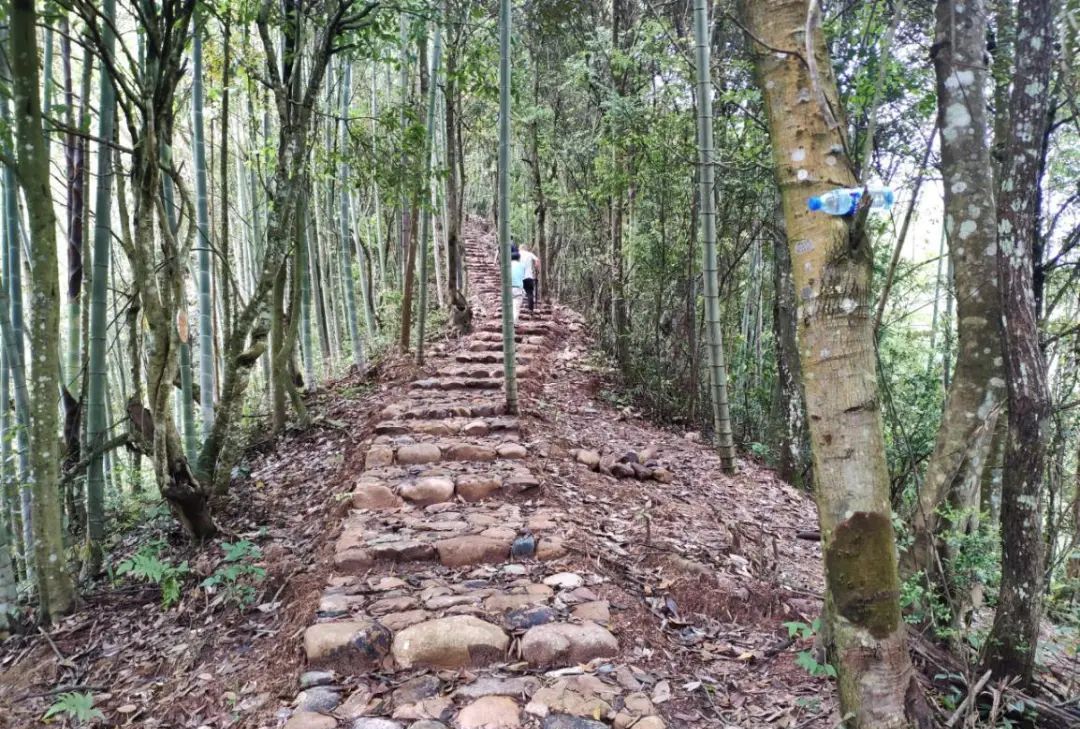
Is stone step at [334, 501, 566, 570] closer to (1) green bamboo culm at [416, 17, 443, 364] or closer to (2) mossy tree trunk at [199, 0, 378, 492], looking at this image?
(2) mossy tree trunk at [199, 0, 378, 492]

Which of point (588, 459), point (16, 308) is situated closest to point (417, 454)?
point (588, 459)

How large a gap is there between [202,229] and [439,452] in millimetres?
2331

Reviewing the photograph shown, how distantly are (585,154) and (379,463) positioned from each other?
6761mm

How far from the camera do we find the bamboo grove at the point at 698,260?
165 cm

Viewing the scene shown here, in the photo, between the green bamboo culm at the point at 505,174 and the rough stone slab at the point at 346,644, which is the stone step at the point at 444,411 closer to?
the green bamboo culm at the point at 505,174

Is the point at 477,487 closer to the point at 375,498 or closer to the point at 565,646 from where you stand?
the point at 375,498

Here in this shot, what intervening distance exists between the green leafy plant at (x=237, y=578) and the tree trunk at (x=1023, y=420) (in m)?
3.30

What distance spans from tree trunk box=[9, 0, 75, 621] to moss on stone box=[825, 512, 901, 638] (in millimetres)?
3603

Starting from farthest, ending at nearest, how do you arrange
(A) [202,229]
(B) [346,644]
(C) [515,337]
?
(C) [515,337]
(A) [202,229]
(B) [346,644]

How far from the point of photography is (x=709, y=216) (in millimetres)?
4738

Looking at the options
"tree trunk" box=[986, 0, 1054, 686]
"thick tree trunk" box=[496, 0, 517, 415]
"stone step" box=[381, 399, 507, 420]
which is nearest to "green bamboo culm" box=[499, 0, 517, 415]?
"thick tree trunk" box=[496, 0, 517, 415]

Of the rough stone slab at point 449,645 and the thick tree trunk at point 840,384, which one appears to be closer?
the thick tree trunk at point 840,384

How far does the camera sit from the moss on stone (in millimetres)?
1610

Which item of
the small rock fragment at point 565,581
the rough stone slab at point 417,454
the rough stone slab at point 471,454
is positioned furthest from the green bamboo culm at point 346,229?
the small rock fragment at point 565,581
